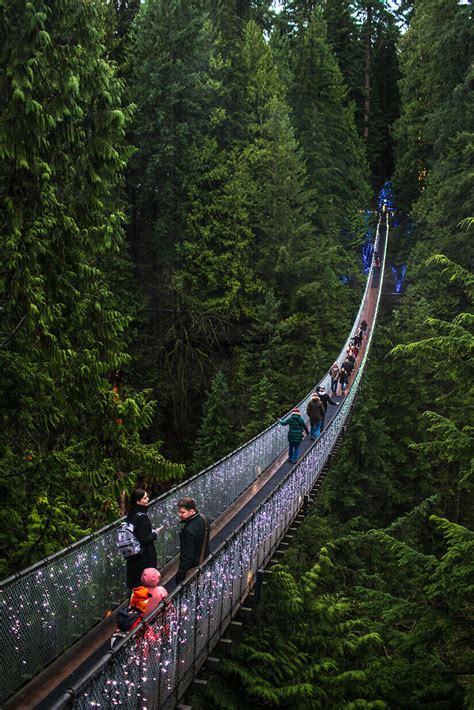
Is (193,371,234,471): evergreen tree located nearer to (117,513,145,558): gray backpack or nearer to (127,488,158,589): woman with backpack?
(127,488,158,589): woman with backpack

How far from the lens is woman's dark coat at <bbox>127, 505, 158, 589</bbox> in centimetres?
516

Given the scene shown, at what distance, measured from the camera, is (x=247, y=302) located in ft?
77.5

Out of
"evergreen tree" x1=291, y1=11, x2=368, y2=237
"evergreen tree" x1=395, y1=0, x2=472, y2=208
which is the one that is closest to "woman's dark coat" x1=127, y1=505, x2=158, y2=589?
"evergreen tree" x1=395, y1=0, x2=472, y2=208

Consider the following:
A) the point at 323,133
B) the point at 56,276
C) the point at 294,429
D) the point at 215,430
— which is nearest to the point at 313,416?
the point at 294,429

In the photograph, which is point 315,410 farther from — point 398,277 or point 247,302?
point 398,277

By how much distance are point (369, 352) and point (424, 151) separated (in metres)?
20.4

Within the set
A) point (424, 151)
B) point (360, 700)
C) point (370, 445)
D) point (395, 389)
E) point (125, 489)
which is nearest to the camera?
point (360, 700)

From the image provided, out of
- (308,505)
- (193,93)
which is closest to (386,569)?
(308,505)

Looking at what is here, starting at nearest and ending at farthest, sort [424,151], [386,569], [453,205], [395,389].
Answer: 1. [386,569]
2. [395,389]
3. [453,205]
4. [424,151]

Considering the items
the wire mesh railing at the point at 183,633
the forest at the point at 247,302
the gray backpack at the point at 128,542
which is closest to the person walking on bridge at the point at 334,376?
the forest at the point at 247,302

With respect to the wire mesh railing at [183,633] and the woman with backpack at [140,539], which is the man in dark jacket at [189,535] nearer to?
the wire mesh railing at [183,633]

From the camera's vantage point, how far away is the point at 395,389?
20500 mm

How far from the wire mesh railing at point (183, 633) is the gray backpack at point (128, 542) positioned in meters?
0.54

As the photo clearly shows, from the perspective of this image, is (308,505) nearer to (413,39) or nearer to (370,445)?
(370,445)
